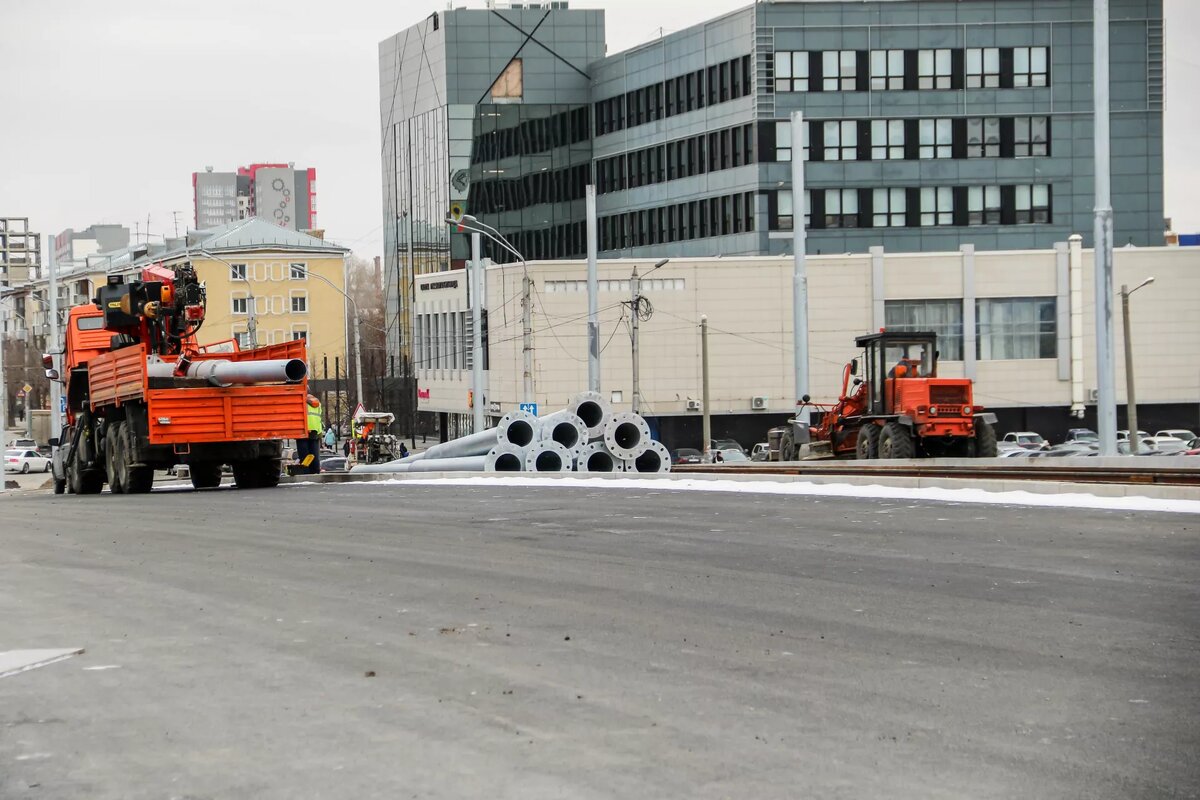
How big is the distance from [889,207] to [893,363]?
2088 inches

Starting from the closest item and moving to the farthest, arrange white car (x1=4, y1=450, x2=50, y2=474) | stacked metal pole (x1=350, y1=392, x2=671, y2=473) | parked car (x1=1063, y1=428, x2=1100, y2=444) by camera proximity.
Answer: stacked metal pole (x1=350, y1=392, x2=671, y2=473) < parked car (x1=1063, y1=428, x2=1100, y2=444) < white car (x1=4, y1=450, x2=50, y2=474)

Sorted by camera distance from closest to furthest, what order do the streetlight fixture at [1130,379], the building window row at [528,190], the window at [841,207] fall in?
the streetlight fixture at [1130,379] < the window at [841,207] < the building window row at [528,190]

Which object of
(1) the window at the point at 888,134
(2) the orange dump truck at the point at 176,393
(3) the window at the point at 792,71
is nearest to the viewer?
(2) the orange dump truck at the point at 176,393

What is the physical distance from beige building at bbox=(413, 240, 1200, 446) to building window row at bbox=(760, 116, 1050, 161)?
8439 millimetres

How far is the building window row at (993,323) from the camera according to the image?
77.9 meters

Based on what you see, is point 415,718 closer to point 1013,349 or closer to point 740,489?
point 740,489

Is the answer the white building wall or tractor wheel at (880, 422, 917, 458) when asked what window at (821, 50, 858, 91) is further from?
tractor wheel at (880, 422, 917, 458)

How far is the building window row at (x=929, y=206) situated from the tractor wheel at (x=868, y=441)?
170 feet

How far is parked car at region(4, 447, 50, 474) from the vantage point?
283ft

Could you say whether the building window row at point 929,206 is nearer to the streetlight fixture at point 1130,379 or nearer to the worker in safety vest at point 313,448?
the streetlight fixture at point 1130,379

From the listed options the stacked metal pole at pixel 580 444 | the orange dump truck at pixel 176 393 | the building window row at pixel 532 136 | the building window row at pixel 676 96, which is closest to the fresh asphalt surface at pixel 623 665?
the orange dump truck at pixel 176 393

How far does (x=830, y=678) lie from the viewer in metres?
8.40

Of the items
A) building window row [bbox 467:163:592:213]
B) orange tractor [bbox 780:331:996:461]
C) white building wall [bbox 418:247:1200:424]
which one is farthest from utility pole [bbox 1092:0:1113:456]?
building window row [bbox 467:163:592:213]

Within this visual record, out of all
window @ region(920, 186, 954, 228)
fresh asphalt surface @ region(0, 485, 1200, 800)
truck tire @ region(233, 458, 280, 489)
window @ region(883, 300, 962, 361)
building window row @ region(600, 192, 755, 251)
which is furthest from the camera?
building window row @ region(600, 192, 755, 251)
